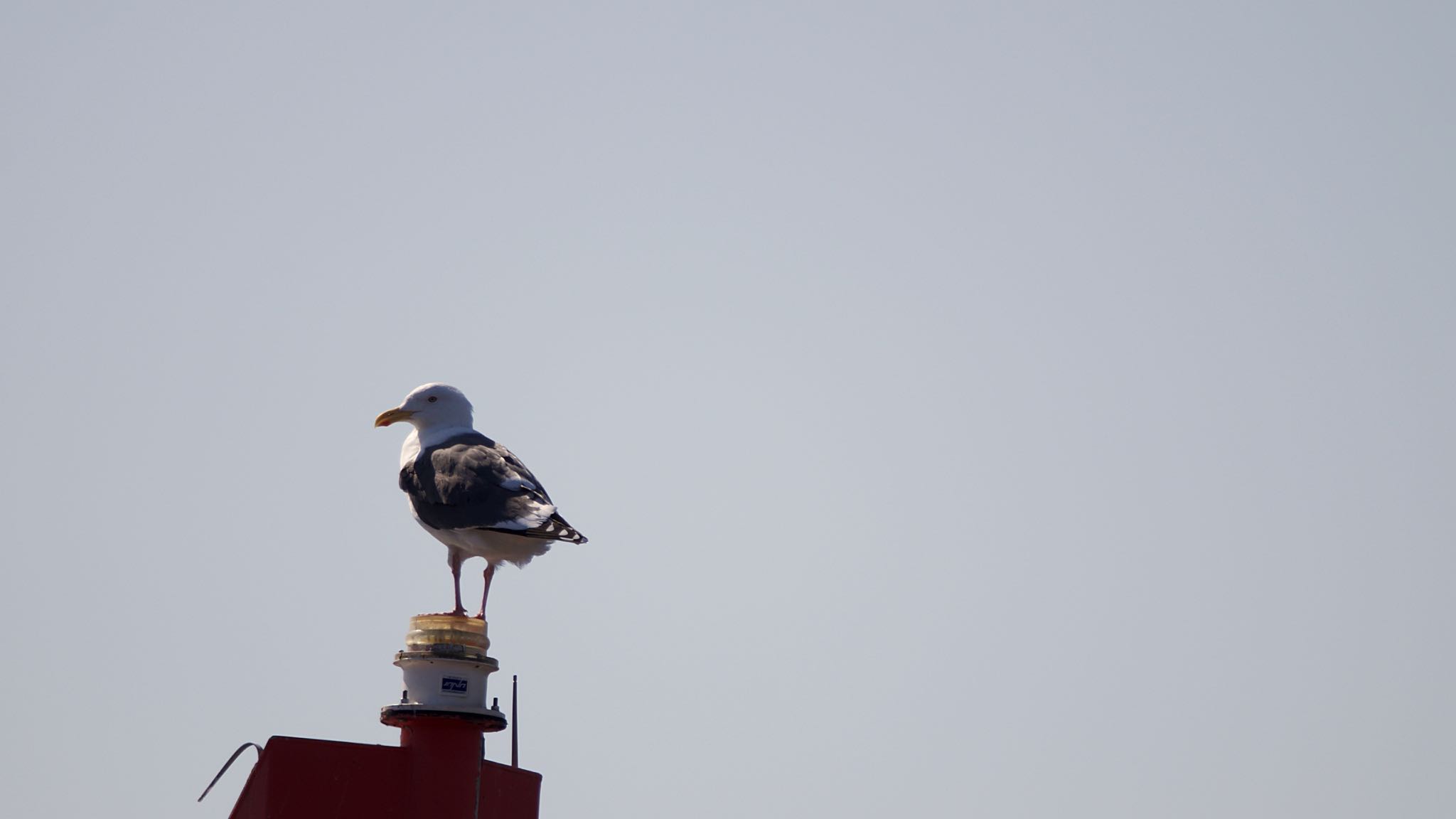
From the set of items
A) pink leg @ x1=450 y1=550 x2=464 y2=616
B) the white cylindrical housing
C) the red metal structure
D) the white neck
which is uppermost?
the white neck

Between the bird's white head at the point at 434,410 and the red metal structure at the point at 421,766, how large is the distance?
13.4ft

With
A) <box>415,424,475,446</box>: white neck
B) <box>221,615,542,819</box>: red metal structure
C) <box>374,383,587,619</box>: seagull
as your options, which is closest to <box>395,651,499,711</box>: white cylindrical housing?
<box>221,615,542,819</box>: red metal structure

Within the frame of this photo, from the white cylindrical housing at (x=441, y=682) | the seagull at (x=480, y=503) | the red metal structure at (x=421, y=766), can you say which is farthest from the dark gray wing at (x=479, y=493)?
the white cylindrical housing at (x=441, y=682)

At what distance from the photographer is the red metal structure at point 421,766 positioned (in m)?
15.9

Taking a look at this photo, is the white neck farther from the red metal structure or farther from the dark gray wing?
the red metal structure

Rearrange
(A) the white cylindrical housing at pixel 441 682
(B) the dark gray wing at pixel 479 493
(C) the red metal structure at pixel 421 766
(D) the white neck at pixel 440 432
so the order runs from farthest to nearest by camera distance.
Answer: (D) the white neck at pixel 440 432 → (B) the dark gray wing at pixel 479 493 → (A) the white cylindrical housing at pixel 441 682 → (C) the red metal structure at pixel 421 766

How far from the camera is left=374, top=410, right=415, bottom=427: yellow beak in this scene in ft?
68.8

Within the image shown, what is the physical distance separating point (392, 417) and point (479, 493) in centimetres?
280

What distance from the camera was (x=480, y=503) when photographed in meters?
18.6

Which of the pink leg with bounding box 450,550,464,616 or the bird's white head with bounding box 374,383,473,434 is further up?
the bird's white head with bounding box 374,383,473,434

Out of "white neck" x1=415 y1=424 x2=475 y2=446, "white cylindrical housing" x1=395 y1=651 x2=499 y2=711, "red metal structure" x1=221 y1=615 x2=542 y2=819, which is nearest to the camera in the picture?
"red metal structure" x1=221 y1=615 x2=542 y2=819

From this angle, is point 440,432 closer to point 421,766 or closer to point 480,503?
point 480,503

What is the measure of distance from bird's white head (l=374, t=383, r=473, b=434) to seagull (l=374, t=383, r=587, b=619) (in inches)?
16.9

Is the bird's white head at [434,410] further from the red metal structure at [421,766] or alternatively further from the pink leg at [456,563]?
the red metal structure at [421,766]
